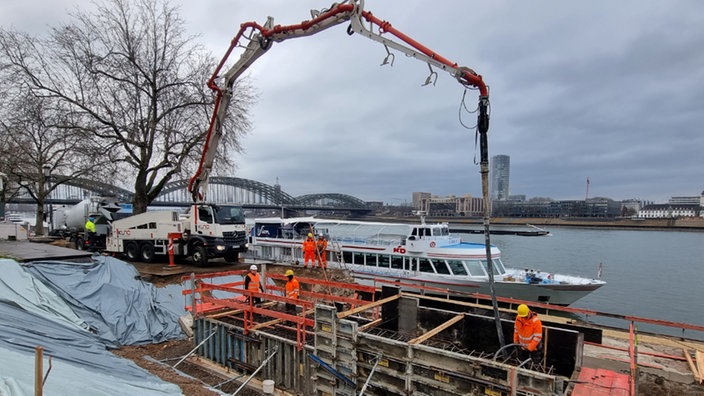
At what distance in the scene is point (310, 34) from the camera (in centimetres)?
1291

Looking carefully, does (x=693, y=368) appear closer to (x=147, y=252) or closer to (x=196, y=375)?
(x=196, y=375)

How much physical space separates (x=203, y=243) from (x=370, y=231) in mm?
8781

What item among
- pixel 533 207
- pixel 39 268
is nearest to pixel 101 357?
pixel 39 268

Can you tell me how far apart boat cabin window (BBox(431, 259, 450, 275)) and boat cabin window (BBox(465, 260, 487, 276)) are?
1.03 metres

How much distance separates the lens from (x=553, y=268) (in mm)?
37031

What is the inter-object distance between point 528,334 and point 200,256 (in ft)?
50.8

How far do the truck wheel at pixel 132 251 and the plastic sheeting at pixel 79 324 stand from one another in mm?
7405

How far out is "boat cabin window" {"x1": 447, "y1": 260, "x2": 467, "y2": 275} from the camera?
18.3 m

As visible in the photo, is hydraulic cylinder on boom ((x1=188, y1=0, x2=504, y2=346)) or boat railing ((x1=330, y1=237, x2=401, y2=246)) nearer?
hydraulic cylinder on boom ((x1=188, y1=0, x2=504, y2=346))

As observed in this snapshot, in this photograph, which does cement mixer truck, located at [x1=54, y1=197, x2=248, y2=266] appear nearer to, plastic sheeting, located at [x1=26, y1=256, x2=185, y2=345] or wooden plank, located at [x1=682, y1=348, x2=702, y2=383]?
plastic sheeting, located at [x1=26, y1=256, x2=185, y2=345]

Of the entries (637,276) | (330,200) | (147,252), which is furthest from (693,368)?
(330,200)

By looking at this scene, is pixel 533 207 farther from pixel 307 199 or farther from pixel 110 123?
pixel 110 123

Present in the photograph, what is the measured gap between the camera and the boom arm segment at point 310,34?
865cm

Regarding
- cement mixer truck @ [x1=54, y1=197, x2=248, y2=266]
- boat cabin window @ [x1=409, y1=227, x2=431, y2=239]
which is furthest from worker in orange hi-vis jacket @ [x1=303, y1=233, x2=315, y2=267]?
boat cabin window @ [x1=409, y1=227, x2=431, y2=239]
